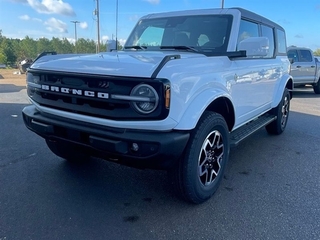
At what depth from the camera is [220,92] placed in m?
2.64

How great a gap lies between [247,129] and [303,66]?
9135 millimetres

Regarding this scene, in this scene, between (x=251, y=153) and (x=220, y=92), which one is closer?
(x=220, y=92)

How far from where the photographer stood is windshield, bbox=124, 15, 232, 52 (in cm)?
330

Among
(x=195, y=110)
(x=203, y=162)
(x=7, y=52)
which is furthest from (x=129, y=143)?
(x=7, y=52)

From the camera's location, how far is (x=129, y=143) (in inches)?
81.4

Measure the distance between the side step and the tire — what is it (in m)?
0.33

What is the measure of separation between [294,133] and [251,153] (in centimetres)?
177

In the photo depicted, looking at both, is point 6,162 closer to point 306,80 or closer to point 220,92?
point 220,92

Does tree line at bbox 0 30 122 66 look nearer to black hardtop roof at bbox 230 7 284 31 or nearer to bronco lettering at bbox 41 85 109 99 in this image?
black hardtop roof at bbox 230 7 284 31

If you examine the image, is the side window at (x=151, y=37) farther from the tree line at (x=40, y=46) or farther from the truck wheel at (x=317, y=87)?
the tree line at (x=40, y=46)

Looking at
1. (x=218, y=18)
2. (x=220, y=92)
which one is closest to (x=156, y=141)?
(x=220, y=92)

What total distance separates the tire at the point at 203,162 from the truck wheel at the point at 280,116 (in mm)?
2461

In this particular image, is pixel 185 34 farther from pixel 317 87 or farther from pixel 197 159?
pixel 317 87

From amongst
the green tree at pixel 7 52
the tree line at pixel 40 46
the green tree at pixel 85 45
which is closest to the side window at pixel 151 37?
the tree line at pixel 40 46
